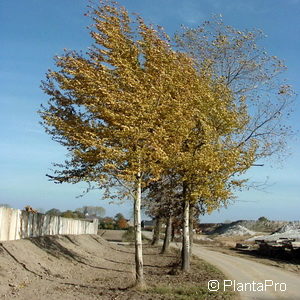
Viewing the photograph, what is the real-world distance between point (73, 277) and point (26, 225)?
15.9 feet

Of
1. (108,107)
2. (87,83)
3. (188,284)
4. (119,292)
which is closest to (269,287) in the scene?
(188,284)

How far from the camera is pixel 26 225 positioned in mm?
21500

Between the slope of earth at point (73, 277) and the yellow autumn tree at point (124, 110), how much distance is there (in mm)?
1429

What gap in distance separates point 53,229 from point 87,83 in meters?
15.4

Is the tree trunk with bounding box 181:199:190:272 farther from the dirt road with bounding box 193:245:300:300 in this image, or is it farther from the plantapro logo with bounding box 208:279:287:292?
the plantapro logo with bounding box 208:279:287:292

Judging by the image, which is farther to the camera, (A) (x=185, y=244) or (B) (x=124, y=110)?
(A) (x=185, y=244)

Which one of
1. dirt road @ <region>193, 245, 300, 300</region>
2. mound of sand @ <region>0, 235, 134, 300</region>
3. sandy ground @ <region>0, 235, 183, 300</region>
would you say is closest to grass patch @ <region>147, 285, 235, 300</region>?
sandy ground @ <region>0, 235, 183, 300</region>

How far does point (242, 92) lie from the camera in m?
22.5

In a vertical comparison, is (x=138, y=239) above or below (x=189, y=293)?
above

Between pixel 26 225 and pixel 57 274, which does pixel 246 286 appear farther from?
pixel 26 225

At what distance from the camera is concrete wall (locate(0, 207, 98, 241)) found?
1847cm

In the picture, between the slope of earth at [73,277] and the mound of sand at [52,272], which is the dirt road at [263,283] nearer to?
the slope of earth at [73,277]

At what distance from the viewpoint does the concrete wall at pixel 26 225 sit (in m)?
18.5

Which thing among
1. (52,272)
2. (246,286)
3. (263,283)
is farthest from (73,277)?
(263,283)
